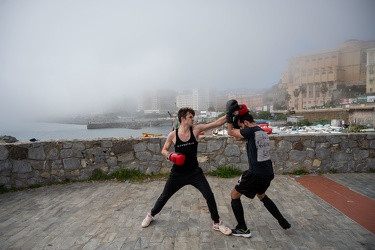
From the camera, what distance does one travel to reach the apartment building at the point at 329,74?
354 ft

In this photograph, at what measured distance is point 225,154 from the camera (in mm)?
6051

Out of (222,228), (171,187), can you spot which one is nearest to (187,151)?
(171,187)

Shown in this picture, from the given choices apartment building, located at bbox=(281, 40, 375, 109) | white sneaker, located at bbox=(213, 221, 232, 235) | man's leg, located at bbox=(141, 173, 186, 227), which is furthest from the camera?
apartment building, located at bbox=(281, 40, 375, 109)

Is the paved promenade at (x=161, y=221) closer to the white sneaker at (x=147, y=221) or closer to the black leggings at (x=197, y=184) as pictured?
the white sneaker at (x=147, y=221)

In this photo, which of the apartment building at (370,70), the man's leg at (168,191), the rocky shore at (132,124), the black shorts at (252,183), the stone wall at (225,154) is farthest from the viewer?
the rocky shore at (132,124)

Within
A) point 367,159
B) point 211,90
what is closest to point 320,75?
point 211,90

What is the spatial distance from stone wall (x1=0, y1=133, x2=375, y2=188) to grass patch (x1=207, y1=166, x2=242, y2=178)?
0.11 metres

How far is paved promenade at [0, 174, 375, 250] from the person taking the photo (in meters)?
3.04

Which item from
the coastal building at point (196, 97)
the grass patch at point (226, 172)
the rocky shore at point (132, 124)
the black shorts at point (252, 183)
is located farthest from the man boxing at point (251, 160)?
the rocky shore at point (132, 124)

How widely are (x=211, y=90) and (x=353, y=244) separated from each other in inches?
2507

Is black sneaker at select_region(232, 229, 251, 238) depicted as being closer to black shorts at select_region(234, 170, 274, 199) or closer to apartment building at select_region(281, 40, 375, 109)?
black shorts at select_region(234, 170, 274, 199)

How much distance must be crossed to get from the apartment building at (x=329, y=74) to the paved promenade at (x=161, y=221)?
4660 inches

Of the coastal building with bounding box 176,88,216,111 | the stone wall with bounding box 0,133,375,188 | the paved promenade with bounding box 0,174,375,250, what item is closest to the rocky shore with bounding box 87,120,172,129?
the coastal building with bounding box 176,88,216,111

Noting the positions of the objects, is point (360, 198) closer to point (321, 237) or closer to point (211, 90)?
point (321, 237)
